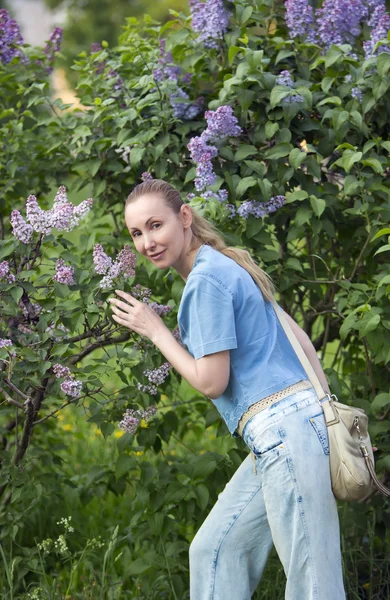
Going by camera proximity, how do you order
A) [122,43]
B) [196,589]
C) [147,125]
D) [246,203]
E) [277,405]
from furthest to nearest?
[122,43]
[147,125]
[246,203]
[196,589]
[277,405]

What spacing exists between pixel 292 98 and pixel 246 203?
43 centimetres

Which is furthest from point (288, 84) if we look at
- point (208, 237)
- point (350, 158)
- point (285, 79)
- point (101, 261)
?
point (101, 261)

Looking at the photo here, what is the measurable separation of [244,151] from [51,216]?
0.88 m

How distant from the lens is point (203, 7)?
3.40 m

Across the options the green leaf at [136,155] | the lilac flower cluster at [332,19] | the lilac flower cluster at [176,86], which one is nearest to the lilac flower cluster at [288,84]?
the lilac flower cluster at [332,19]

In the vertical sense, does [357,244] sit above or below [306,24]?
below

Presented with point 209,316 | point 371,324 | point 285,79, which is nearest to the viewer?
→ point 209,316

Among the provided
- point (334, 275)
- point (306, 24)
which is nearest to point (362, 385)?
point (334, 275)

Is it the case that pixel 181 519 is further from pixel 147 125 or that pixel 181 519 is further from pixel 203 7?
pixel 203 7

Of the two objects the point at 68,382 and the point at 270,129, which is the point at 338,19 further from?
the point at 68,382

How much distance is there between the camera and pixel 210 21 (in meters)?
3.38

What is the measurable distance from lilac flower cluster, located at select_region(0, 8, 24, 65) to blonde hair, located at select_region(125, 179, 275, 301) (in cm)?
148

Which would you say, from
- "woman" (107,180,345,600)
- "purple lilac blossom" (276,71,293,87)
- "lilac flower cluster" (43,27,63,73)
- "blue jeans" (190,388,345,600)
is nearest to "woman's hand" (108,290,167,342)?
"woman" (107,180,345,600)

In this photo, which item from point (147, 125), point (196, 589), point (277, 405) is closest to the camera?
point (277, 405)
